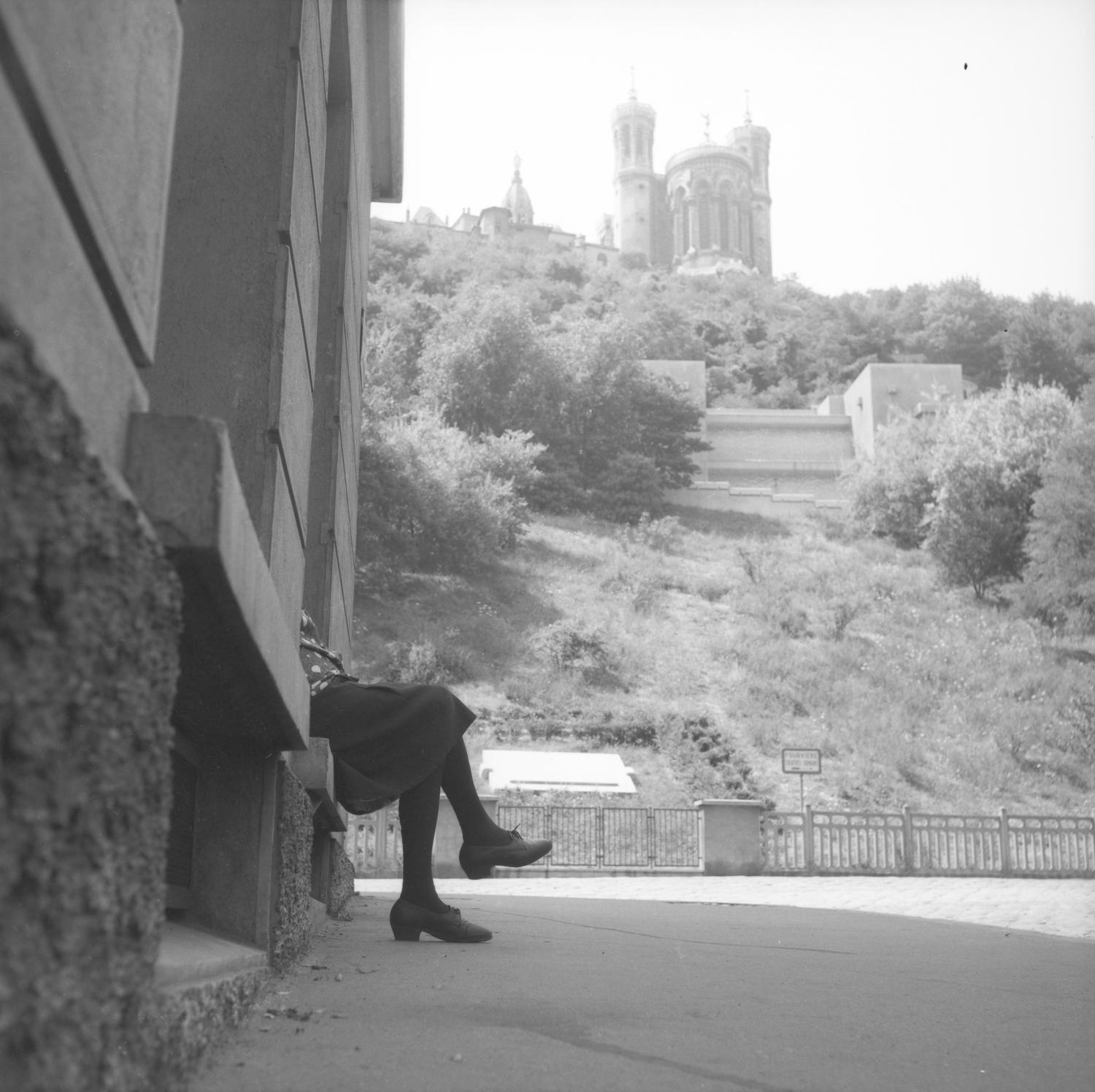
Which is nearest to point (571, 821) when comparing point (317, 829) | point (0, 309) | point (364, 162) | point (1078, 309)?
point (364, 162)

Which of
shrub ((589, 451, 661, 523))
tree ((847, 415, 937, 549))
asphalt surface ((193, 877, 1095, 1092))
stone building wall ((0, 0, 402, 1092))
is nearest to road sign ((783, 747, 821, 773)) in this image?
asphalt surface ((193, 877, 1095, 1092))

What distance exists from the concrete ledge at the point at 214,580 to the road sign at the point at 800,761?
1712 cm

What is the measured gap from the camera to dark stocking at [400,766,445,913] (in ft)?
13.1

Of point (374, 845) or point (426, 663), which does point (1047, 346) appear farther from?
point (374, 845)

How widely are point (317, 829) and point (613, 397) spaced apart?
4238cm

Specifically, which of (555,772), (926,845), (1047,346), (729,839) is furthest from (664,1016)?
(1047,346)

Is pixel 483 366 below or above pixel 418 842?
above

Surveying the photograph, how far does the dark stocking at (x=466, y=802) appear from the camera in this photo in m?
4.06

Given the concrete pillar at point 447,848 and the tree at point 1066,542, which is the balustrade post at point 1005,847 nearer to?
the concrete pillar at point 447,848

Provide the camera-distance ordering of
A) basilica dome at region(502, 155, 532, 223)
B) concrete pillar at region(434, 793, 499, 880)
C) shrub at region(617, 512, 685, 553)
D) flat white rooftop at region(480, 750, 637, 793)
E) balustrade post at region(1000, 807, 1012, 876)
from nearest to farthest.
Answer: concrete pillar at region(434, 793, 499, 880) → balustrade post at region(1000, 807, 1012, 876) → flat white rooftop at region(480, 750, 637, 793) → shrub at region(617, 512, 685, 553) → basilica dome at region(502, 155, 532, 223)

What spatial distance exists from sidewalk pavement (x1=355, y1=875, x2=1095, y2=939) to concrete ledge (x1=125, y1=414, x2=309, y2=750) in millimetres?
5149

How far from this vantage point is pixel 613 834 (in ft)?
59.1

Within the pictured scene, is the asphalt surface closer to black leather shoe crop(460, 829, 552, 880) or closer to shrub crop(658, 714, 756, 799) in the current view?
black leather shoe crop(460, 829, 552, 880)

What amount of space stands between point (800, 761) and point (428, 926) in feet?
51.6
